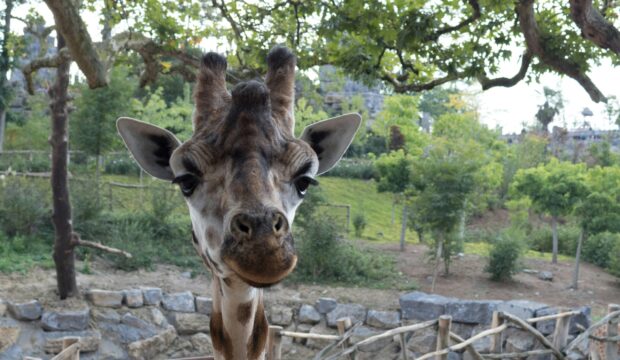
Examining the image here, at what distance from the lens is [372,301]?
1166 centimetres

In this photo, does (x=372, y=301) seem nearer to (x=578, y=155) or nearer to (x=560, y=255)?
(x=560, y=255)

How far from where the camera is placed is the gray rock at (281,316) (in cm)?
1134

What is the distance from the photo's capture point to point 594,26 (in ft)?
15.6

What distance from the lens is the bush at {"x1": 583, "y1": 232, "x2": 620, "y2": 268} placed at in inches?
619

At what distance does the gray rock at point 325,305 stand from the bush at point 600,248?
7.66 m

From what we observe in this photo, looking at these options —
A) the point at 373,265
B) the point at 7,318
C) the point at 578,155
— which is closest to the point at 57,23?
the point at 7,318

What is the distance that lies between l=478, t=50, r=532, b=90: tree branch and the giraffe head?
4520 millimetres

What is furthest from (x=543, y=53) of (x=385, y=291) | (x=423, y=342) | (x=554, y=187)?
(x=554, y=187)

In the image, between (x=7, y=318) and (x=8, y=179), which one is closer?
(x=7, y=318)

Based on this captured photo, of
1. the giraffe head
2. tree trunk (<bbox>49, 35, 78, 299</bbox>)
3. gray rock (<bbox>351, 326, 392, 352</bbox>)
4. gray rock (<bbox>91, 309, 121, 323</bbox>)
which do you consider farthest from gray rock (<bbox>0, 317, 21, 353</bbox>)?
the giraffe head

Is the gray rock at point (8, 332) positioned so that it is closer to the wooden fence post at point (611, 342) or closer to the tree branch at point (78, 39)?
the tree branch at point (78, 39)

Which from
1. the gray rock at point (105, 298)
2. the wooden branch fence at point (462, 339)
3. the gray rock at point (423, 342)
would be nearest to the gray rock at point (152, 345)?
the gray rock at point (105, 298)

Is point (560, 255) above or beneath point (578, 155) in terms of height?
beneath

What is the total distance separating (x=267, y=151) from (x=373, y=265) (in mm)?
11846
